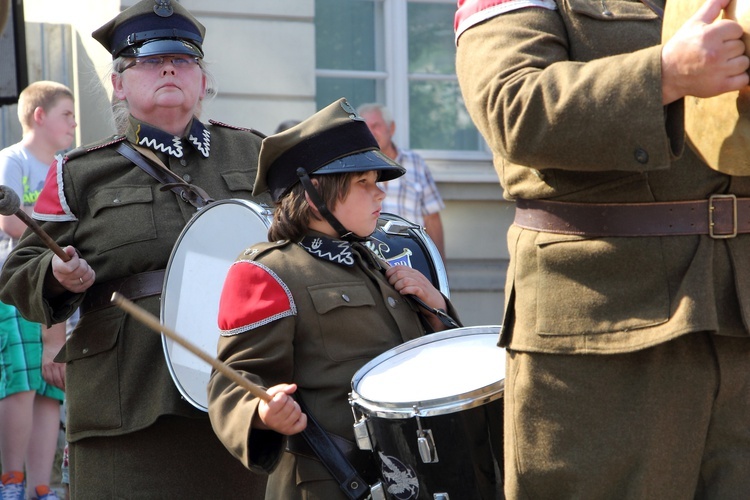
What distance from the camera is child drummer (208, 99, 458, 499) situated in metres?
3.12

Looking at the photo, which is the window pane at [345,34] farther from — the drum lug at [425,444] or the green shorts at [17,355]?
the drum lug at [425,444]

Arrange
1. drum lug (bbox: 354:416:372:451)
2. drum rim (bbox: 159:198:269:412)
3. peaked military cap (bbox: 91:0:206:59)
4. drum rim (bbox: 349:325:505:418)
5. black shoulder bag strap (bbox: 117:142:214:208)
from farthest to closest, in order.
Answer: peaked military cap (bbox: 91:0:206:59), black shoulder bag strap (bbox: 117:142:214:208), drum rim (bbox: 159:198:269:412), drum lug (bbox: 354:416:372:451), drum rim (bbox: 349:325:505:418)

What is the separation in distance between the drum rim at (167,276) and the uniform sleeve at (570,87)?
1.41 metres

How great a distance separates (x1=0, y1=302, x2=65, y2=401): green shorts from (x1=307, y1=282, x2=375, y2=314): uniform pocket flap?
294 centimetres

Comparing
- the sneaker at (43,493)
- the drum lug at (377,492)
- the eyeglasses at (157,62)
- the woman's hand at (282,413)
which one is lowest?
the sneaker at (43,493)

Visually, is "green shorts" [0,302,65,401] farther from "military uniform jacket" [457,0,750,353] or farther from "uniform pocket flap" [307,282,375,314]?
"military uniform jacket" [457,0,750,353]

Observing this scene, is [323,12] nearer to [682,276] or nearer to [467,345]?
[467,345]

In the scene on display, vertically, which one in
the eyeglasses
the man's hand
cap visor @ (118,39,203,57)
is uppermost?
the man's hand

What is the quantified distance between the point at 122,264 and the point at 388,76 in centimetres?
550

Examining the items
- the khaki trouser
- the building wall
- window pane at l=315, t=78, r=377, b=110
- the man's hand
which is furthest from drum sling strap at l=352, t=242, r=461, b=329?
window pane at l=315, t=78, r=377, b=110

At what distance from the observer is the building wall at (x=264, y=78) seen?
26.0 ft

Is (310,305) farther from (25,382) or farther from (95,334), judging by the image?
(25,382)

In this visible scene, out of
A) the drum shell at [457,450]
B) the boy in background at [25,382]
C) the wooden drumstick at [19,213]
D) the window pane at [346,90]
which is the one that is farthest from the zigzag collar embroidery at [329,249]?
the window pane at [346,90]

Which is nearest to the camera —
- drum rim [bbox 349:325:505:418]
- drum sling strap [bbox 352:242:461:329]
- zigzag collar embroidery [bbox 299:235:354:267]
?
drum rim [bbox 349:325:505:418]
